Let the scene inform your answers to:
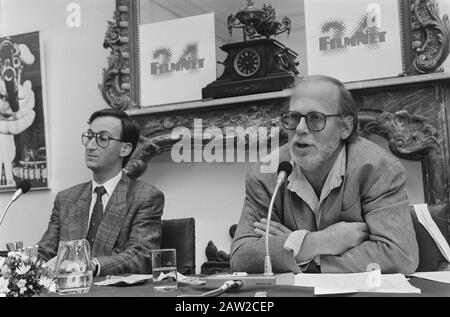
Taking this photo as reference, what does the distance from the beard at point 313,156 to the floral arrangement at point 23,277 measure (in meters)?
0.82

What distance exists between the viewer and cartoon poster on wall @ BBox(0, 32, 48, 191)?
3244 mm

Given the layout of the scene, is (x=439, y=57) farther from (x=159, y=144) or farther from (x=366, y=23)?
(x=159, y=144)

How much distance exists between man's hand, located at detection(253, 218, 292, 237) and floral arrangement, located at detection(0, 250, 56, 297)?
62 cm

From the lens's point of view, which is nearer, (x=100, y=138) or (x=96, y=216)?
(x=96, y=216)

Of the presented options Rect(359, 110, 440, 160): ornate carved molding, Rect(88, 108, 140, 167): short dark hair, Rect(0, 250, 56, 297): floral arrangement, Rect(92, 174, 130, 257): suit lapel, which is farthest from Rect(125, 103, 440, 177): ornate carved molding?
Rect(0, 250, 56, 297): floral arrangement

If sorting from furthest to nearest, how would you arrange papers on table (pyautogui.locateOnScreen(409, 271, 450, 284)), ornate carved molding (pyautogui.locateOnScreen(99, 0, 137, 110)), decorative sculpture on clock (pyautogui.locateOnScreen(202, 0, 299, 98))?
ornate carved molding (pyautogui.locateOnScreen(99, 0, 137, 110))
decorative sculpture on clock (pyautogui.locateOnScreen(202, 0, 299, 98))
papers on table (pyautogui.locateOnScreen(409, 271, 450, 284))

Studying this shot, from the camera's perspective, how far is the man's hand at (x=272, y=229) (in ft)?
5.03

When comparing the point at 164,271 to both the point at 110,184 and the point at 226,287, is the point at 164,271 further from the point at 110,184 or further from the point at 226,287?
the point at 110,184

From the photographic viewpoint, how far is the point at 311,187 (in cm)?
163

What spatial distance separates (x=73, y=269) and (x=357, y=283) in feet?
2.07

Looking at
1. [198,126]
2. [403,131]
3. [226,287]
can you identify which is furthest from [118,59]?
[226,287]

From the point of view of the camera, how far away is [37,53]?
327cm

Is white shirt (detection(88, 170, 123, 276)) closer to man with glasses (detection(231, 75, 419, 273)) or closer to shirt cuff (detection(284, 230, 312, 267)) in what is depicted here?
man with glasses (detection(231, 75, 419, 273))

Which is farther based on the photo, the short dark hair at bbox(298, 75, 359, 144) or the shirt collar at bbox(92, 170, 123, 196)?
the shirt collar at bbox(92, 170, 123, 196)
